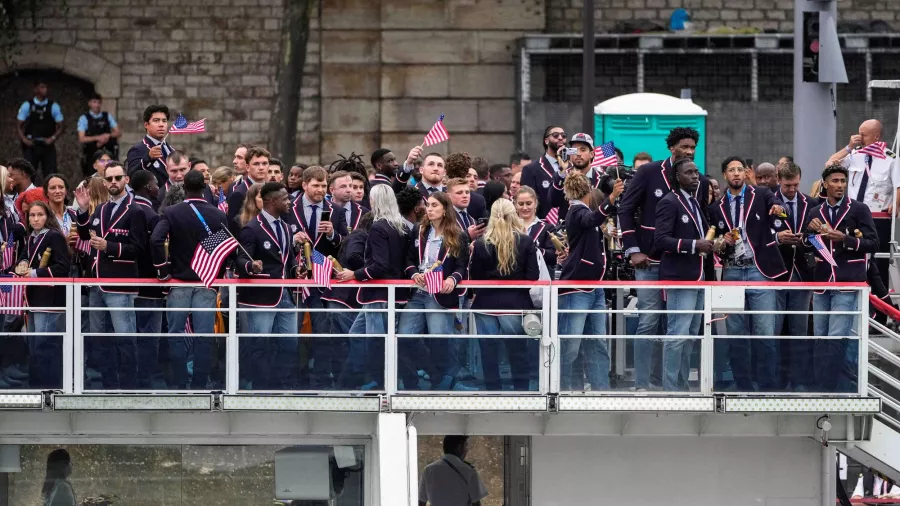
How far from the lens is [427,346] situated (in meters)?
14.5

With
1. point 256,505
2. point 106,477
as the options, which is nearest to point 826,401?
point 256,505

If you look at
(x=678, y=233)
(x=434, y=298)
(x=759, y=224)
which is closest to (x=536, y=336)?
(x=434, y=298)

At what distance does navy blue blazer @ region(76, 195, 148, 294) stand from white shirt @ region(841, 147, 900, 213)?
680 cm

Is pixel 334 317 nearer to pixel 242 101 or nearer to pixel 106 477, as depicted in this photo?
pixel 106 477

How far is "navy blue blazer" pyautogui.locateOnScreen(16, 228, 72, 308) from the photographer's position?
14.6 meters

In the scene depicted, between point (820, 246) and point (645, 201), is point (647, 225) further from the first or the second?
point (820, 246)

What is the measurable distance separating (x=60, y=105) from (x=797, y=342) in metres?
15.8

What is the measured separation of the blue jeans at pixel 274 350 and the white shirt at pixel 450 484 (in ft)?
6.02

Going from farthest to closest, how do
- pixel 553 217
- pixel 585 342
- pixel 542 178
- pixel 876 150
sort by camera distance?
pixel 876 150, pixel 542 178, pixel 553 217, pixel 585 342

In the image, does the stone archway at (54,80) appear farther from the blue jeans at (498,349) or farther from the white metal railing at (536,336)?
the blue jeans at (498,349)

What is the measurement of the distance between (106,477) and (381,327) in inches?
124

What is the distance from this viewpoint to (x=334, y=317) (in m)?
14.5

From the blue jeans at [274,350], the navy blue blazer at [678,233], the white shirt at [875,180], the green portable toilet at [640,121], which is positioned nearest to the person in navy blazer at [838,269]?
the navy blue blazer at [678,233]

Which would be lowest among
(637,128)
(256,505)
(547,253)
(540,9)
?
(256,505)
